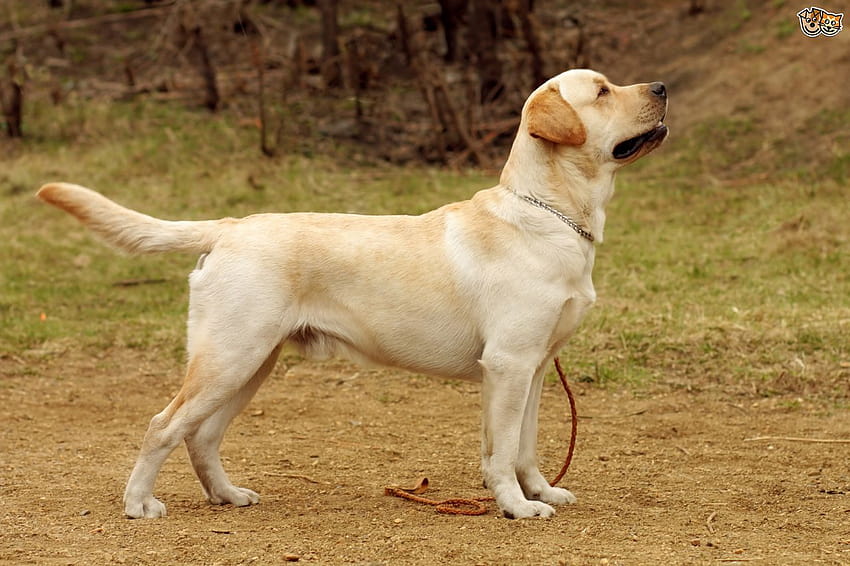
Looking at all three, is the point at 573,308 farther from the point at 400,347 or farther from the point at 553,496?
the point at 553,496

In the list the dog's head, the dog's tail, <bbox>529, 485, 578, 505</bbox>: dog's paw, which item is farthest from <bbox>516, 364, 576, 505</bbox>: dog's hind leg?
the dog's tail

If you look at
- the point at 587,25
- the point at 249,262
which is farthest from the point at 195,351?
the point at 587,25

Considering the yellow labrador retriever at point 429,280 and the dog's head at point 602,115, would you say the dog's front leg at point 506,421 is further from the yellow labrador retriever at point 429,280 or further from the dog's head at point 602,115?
the dog's head at point 602,115

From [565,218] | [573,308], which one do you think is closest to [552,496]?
[573,308]

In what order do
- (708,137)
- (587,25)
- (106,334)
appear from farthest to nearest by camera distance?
(587,25) < (708,137) < (106,334)

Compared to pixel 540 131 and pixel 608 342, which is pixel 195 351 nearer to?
pixel 540 131

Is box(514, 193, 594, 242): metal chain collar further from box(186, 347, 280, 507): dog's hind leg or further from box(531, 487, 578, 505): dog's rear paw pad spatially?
box(186, 347, 280, 507): dog's hind leg

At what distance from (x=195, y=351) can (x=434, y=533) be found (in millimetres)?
1317

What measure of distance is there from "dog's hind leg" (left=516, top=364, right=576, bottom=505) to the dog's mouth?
107 cm

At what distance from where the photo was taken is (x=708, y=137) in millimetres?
13484

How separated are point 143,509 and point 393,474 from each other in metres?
1.47

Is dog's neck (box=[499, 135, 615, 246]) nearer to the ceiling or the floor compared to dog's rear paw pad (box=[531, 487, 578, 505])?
nearer to the ceiling

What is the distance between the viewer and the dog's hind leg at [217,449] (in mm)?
5117

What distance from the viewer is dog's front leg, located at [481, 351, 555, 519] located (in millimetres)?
4855
